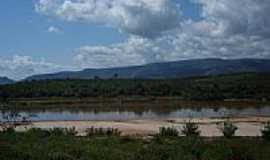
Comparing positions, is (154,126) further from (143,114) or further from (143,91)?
(143,91)

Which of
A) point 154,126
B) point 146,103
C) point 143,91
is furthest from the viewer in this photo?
point 143,91

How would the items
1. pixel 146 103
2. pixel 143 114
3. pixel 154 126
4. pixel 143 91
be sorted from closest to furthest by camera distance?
1. pixel 154 126
2. pixel 143 114
3. pixel 146 103
4. pixel 143 91

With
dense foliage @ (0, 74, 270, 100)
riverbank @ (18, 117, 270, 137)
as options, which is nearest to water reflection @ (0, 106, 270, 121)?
riverbank @ (18, 117, 270, 137)

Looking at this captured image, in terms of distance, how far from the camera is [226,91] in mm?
112500

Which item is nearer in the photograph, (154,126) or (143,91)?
(154,126)

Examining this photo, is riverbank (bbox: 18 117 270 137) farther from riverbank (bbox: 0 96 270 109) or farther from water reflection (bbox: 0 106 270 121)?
riverbank (bbox: 0 96 270 109)

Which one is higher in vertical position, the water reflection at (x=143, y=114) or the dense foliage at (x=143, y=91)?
the dense foliage at (x=143, y=91)

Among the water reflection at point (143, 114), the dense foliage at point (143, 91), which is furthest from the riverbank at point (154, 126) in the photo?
the dense foliage at point (143, 91)

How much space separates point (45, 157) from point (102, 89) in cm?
10784

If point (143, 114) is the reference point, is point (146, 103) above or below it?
above

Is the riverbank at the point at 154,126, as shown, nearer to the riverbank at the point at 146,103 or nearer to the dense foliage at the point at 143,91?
the riverbank at the point at 146,103

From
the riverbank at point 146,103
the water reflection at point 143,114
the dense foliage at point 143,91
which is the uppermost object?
the dense foliage at point 143,91

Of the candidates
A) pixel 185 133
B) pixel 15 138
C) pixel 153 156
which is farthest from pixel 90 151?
pixel 185 133

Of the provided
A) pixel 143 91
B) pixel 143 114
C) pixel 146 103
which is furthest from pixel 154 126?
pixel 143 91
